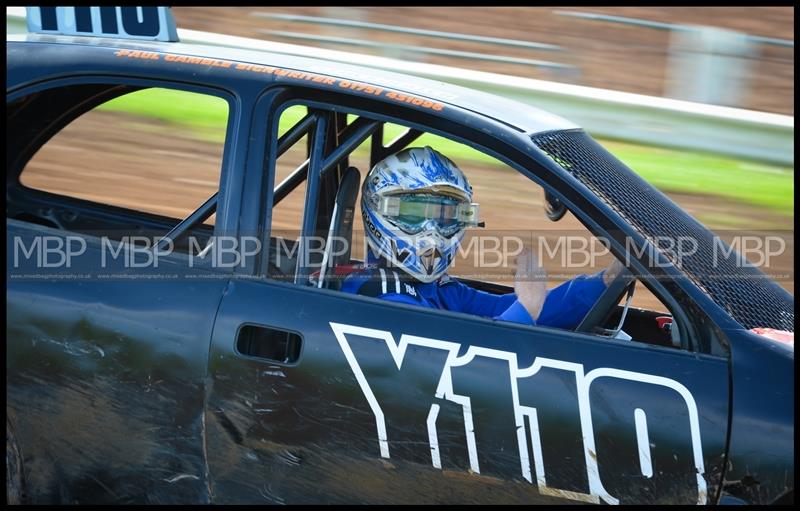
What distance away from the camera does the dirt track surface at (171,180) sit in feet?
23.0

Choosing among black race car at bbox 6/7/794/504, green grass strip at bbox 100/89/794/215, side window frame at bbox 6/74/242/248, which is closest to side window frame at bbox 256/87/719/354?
black race car at bbox 6/7/794/504

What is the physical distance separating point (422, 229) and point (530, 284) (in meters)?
0.45

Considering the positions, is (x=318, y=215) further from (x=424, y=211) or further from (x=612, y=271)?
(x=612, y=271)

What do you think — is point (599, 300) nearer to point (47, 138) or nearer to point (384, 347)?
point (384, 347)

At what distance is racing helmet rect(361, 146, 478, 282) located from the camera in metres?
3.50

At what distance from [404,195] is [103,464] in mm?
1270

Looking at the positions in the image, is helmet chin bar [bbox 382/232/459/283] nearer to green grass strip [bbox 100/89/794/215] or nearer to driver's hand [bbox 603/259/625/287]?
driver's hand [bbox 603/259/625/287]

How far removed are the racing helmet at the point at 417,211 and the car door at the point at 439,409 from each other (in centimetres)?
42

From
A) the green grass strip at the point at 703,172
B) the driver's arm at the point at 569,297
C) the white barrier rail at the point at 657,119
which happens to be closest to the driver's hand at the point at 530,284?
the driver's arm at the point at 569,297

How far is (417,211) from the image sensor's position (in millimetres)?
3516

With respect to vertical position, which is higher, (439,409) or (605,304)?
(605,304)

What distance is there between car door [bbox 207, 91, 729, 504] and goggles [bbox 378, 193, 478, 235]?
17.4 inches

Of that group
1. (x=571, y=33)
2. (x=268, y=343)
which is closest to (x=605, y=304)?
(x=268, y=343)

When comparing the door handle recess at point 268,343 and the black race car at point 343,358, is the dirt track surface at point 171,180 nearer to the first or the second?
the black race car at point 343,358
